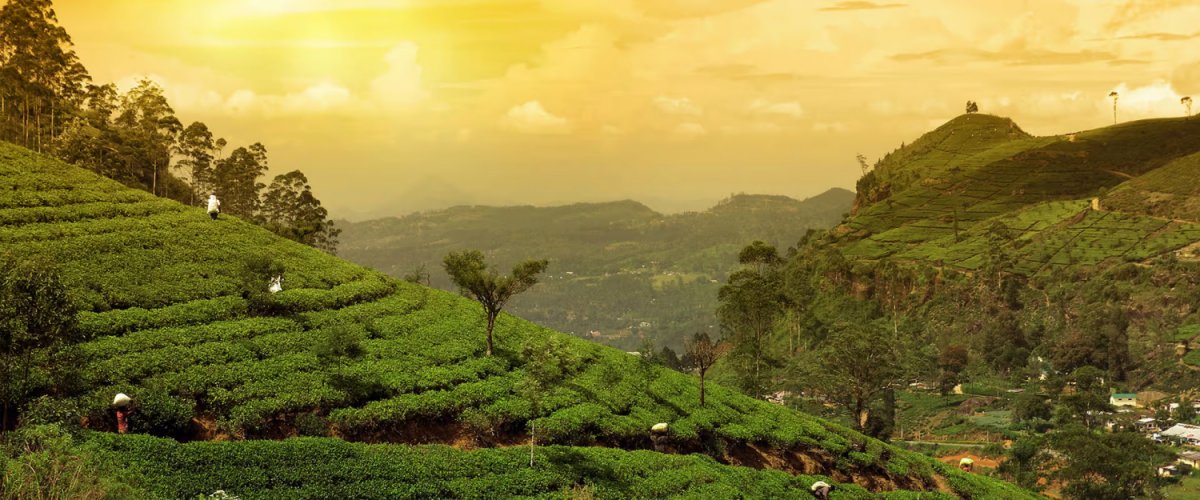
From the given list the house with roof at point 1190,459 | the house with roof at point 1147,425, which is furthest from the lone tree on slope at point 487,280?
the house with roof at point 1147,425

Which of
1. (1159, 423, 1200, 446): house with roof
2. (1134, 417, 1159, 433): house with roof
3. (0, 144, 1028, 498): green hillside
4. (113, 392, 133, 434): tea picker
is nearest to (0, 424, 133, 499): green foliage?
(0, 144, 1028, 498): green hillside

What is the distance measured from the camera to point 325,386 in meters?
33.2

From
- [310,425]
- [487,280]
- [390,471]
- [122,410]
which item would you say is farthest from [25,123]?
[390,471]

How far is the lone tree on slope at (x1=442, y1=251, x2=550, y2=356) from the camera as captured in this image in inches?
1615

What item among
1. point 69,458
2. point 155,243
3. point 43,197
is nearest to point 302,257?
point 155,243

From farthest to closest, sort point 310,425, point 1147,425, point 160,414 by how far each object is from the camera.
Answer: point 1147,425 < point 310,425 < point 160,414

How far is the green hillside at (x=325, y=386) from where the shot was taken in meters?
27.2

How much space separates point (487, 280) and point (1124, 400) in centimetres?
11731

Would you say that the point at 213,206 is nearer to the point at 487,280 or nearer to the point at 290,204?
the point at 487,280

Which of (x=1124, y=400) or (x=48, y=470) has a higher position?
(x=48, y=470)

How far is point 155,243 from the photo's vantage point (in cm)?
4331

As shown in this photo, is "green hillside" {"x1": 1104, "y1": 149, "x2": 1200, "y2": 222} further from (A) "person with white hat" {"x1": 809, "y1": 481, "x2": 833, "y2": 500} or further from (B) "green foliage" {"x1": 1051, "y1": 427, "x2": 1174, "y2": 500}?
(A) "person with white hat" {"x1": 809, "y1": 481, "x2": 833, "y2": 500}

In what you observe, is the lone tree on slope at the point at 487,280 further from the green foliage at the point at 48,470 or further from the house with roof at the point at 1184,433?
the house with roof at the point at 1184,433

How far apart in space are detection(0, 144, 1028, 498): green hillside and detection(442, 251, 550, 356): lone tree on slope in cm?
294
